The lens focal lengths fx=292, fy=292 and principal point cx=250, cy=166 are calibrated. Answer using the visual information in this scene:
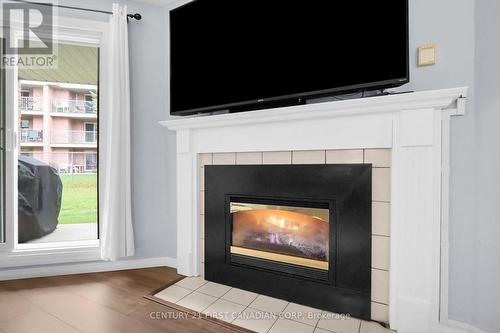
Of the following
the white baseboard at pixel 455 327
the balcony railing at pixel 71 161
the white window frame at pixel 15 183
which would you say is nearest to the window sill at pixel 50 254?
the white window frame at pixel 15 183

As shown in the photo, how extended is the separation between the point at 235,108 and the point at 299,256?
1102 mm

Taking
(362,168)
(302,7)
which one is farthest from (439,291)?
(302,7)

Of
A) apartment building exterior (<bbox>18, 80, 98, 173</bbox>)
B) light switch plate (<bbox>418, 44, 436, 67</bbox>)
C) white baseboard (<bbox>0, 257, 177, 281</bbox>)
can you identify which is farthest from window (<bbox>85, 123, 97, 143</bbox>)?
light switch plate (<bbox>418, 44, 436, 67</bbox>)

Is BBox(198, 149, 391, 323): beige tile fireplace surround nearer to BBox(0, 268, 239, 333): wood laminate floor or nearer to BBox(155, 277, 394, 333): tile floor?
BBox(155, 277, 394, 333): tile floor

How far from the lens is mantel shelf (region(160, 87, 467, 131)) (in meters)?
1.38

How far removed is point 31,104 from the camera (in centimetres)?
243

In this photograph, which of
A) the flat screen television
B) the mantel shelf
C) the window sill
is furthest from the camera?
the window sill

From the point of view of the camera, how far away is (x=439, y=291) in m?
1.54

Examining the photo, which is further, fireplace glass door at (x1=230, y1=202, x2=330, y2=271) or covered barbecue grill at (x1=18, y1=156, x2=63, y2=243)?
covered barbecue grill at (x1=18, y1=156, x2=63, y2=243)

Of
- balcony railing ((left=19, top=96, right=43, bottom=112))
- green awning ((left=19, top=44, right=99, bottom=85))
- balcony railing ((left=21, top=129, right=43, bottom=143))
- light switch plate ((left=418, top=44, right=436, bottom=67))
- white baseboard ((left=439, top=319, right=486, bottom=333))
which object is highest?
green awning ((left=19, top=44, right=99, bottom=85))

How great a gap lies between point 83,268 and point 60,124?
1.24 metres

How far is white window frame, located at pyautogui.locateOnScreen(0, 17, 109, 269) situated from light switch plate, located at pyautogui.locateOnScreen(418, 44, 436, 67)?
7.61 feet

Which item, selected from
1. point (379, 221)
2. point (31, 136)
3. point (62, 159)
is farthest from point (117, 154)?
point (379, 221)

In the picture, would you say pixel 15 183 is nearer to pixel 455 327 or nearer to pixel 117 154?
pixel 117 154
